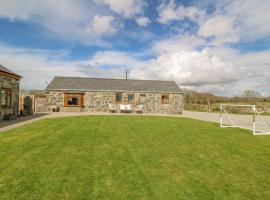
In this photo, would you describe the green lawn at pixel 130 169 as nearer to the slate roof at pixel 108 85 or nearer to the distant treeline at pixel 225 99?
the slate roof at pixel 108 85

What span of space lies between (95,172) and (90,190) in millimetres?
801

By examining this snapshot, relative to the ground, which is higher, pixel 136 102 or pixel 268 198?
pixel 136 102

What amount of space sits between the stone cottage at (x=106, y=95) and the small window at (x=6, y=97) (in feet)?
22.0

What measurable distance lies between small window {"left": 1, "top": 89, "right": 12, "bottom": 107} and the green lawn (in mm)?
7956

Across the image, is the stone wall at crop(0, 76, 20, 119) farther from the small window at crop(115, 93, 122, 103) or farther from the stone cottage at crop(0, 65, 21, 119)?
the small window at crop(115, 93, 122, 103)

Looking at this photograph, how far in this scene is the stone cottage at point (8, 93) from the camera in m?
13.4

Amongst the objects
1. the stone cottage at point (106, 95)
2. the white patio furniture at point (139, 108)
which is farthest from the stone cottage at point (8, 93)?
the white patio furniture at point (139, 108)

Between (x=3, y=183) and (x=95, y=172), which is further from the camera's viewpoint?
(x=95, y=172)

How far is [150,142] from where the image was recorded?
294 inches

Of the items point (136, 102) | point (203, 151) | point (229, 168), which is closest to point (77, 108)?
point (136, 102)

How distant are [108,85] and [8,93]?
1180 centimetres

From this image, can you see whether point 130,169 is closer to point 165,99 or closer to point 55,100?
point 55,100

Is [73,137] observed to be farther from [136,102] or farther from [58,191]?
[136,102]

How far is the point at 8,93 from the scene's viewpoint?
47.8 feet
